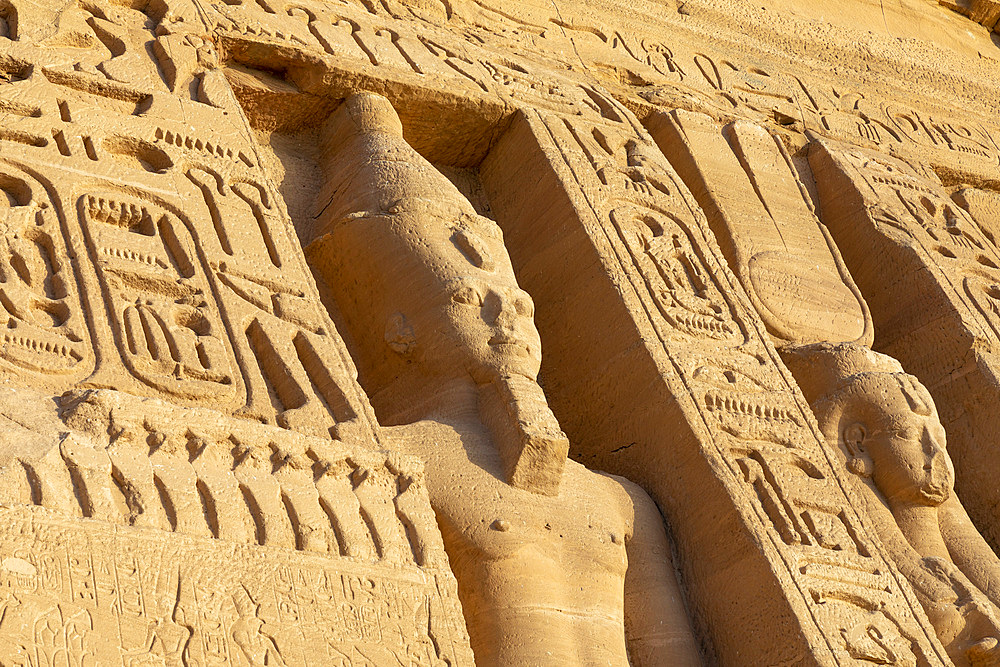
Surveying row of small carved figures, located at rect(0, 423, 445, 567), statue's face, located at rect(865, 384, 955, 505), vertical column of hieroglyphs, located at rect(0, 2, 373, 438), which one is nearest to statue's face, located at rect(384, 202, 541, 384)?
vertical column of hieroglyphs, located at rect(0, 2, 373, 438)

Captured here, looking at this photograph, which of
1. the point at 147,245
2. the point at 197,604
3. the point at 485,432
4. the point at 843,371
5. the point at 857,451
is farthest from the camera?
the point at 843,371

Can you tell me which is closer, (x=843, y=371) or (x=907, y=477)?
(x=907, y=477)

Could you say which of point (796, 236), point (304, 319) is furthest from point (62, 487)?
point (796, 236)

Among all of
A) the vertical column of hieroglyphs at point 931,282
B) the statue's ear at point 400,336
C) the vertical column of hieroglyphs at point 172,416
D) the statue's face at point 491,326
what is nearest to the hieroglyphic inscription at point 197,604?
the vertical column of hieroglyphs at point 172,416

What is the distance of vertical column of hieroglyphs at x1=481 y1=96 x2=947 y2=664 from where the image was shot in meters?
4.07

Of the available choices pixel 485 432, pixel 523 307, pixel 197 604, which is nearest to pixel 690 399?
pixel 523 307

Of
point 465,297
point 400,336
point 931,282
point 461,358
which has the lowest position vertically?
point 400,336

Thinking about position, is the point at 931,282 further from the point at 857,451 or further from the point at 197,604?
the point at 197,604

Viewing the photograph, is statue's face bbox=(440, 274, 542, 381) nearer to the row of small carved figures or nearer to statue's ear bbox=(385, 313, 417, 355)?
statue's ear bbox=(385, 313, 417, 355)

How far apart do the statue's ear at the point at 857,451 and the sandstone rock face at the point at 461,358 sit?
0.06 ft

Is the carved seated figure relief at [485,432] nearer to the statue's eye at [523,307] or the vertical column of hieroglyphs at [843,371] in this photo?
the statue's eye at [523,307]

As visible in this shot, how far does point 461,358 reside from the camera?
13.7 feet

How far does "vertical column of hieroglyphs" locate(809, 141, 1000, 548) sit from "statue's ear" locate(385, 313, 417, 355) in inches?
97.1

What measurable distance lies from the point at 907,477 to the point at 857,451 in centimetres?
20
